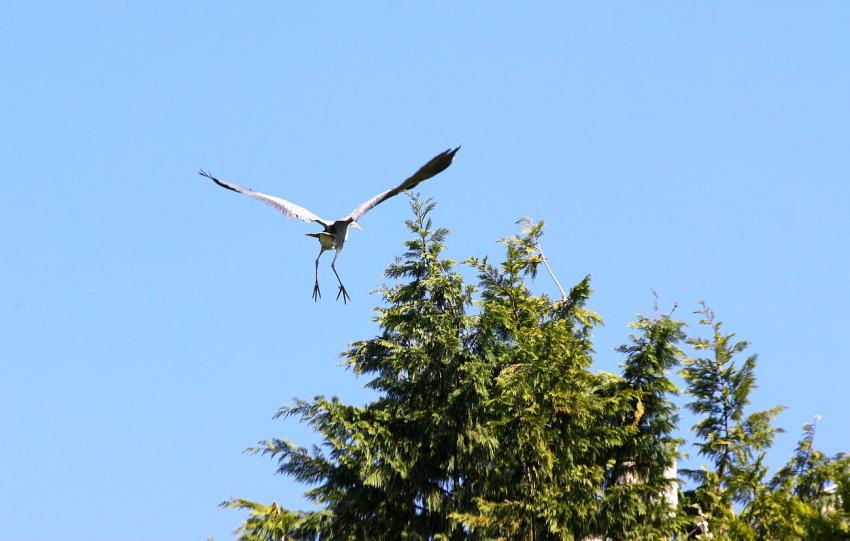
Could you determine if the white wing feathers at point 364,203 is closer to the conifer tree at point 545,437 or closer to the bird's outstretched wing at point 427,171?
the bird's outstretched wing at point 427,171

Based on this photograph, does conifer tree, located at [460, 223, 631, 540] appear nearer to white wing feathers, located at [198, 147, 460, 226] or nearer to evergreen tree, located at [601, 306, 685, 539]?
evergreen tree, located at [601, 306, 685, 539]

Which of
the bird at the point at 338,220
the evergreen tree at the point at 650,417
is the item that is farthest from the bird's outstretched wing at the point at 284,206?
the evergreen tree at the point at 650,417

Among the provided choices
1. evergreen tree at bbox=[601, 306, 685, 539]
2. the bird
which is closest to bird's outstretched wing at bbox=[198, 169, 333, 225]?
the bird

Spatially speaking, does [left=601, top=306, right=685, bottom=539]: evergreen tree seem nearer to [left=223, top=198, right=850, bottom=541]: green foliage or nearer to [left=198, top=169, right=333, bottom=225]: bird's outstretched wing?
[left=223, top=198, right=850, bottom=541]: green foliage

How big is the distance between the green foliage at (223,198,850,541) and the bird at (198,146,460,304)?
0.88 meters

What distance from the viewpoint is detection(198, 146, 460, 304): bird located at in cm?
1477

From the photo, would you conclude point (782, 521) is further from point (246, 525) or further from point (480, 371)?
point (246, 525)

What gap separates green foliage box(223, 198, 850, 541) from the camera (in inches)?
544

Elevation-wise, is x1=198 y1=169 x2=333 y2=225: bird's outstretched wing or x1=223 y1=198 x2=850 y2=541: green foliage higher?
x1=198 y1=169 x2=333 y2=225: bird's outstretched wing

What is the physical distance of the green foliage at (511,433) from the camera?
13820 mm

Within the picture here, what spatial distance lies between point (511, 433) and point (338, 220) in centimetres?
394

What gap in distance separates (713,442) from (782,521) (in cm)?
196

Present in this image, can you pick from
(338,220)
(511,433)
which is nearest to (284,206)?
(338,220)

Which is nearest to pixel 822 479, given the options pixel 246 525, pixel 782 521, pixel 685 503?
pixel 782 521
